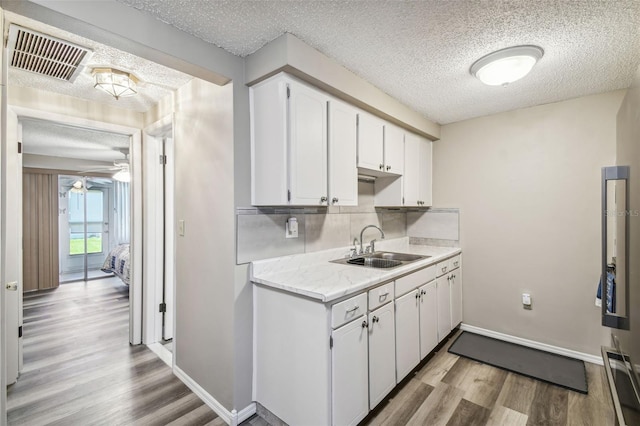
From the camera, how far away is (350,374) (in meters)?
1.67

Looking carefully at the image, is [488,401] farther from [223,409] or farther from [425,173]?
[425,173]

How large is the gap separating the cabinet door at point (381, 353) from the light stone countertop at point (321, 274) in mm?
236

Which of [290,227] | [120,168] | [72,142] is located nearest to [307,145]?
[290,227]

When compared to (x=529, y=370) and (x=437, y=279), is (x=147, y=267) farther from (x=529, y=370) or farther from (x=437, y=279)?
(x=529, y=370)

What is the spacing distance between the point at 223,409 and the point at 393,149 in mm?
2455

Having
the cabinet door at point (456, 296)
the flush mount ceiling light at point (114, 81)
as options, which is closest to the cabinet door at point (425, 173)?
the cabinet door at point (456, 296)

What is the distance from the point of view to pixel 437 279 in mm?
2713

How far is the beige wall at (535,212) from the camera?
2.54 m

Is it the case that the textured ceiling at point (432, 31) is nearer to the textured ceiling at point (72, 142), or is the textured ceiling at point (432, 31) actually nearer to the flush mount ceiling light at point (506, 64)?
the flush mount ceiling light at point (506, 64)

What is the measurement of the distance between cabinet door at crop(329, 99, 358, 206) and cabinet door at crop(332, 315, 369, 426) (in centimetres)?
87

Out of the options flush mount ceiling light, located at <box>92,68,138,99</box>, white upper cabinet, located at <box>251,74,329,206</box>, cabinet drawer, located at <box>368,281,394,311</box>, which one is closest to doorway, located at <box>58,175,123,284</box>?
flush mount ceiling light, located at <box>92,68,138,99</box>

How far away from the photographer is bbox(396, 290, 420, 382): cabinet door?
2111 mm

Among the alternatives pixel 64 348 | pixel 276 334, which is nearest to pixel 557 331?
pixel 276 334

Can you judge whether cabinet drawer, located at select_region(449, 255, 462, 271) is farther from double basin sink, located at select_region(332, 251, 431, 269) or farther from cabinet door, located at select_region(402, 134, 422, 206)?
cabinet door, located at select_region(402, 134, 422, 206)
